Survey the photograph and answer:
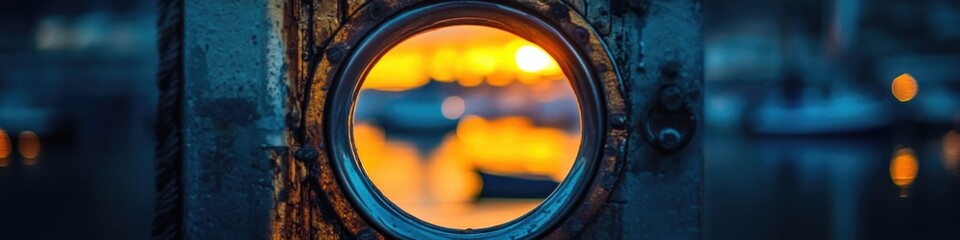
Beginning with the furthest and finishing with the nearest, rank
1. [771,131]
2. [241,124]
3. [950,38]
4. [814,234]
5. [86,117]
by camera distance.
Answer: [86,117] → [950,38] → [771,131] → [814,234] → [241,124]

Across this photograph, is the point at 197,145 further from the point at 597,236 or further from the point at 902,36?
the point at 902,36

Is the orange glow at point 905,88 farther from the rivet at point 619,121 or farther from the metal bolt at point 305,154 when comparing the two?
the metal bolt at point 305,154

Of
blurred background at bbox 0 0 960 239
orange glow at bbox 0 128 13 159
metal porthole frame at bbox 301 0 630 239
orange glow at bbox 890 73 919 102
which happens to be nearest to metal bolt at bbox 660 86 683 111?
metal porthole frame at bbox 301 0 630 239

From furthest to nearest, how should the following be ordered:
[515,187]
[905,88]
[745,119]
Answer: [745,119] < [905,88] < [515,187]

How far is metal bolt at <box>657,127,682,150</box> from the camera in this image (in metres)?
3.54

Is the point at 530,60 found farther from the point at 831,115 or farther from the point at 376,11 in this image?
the point at 376,11

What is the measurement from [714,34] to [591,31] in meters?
28.2

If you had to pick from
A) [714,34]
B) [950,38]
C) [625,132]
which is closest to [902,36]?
[950,38]

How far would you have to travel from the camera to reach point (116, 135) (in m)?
29.7

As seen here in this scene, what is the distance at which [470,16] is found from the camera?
12.2ft

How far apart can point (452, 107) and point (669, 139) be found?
1717 inches

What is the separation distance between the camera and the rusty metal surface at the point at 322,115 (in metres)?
3.54

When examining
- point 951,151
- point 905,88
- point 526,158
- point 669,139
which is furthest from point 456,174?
point 905,88

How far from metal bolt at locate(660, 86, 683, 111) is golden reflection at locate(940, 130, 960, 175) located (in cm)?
1367
